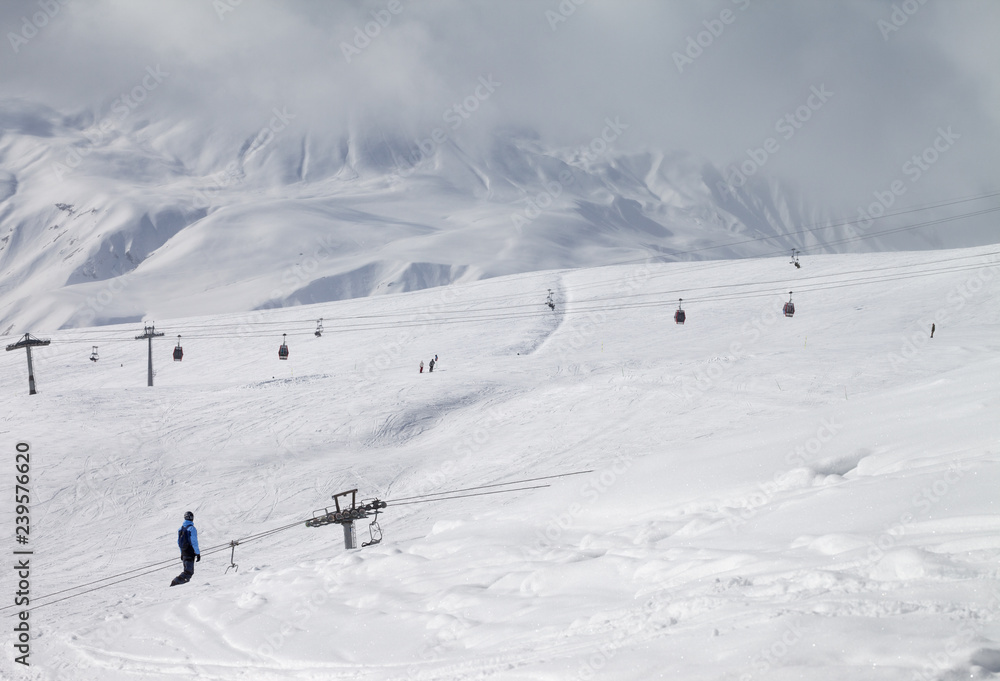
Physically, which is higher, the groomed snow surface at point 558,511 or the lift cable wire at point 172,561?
the groomed snow surface at point 558,511

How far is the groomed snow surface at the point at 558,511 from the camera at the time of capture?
7367 mm

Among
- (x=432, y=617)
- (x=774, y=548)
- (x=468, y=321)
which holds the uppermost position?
(x=468, y=321)

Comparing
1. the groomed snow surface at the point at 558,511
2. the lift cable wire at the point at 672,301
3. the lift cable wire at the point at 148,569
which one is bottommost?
the lift cable wire at the point at 148,569

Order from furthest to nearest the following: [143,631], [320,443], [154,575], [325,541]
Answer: [320,443], [325,541], [154,575], [143,631]

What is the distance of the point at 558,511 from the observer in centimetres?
1505

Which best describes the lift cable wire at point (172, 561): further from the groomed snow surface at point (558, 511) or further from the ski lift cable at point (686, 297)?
the ski lift cable at point (686, 297)

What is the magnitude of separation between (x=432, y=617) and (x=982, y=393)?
9985mm

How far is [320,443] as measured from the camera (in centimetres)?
3075

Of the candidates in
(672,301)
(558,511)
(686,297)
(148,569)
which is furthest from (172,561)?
(686,297)

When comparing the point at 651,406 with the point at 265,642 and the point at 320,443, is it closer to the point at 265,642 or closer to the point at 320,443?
the point at 320,443

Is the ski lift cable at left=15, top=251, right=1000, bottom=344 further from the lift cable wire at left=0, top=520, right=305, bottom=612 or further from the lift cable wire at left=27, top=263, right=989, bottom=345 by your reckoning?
the lift cable wire at left=0, top=520, right=305, bottom=612

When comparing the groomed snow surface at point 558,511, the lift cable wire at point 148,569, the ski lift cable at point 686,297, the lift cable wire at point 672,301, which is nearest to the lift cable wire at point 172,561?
the lift cable wire at point 148,569

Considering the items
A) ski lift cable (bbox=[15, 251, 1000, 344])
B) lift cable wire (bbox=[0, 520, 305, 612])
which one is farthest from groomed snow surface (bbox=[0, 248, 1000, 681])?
ski lift cable (bbox=[15, 251, 1000, 344])

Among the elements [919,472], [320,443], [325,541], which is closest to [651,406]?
[320,443]
